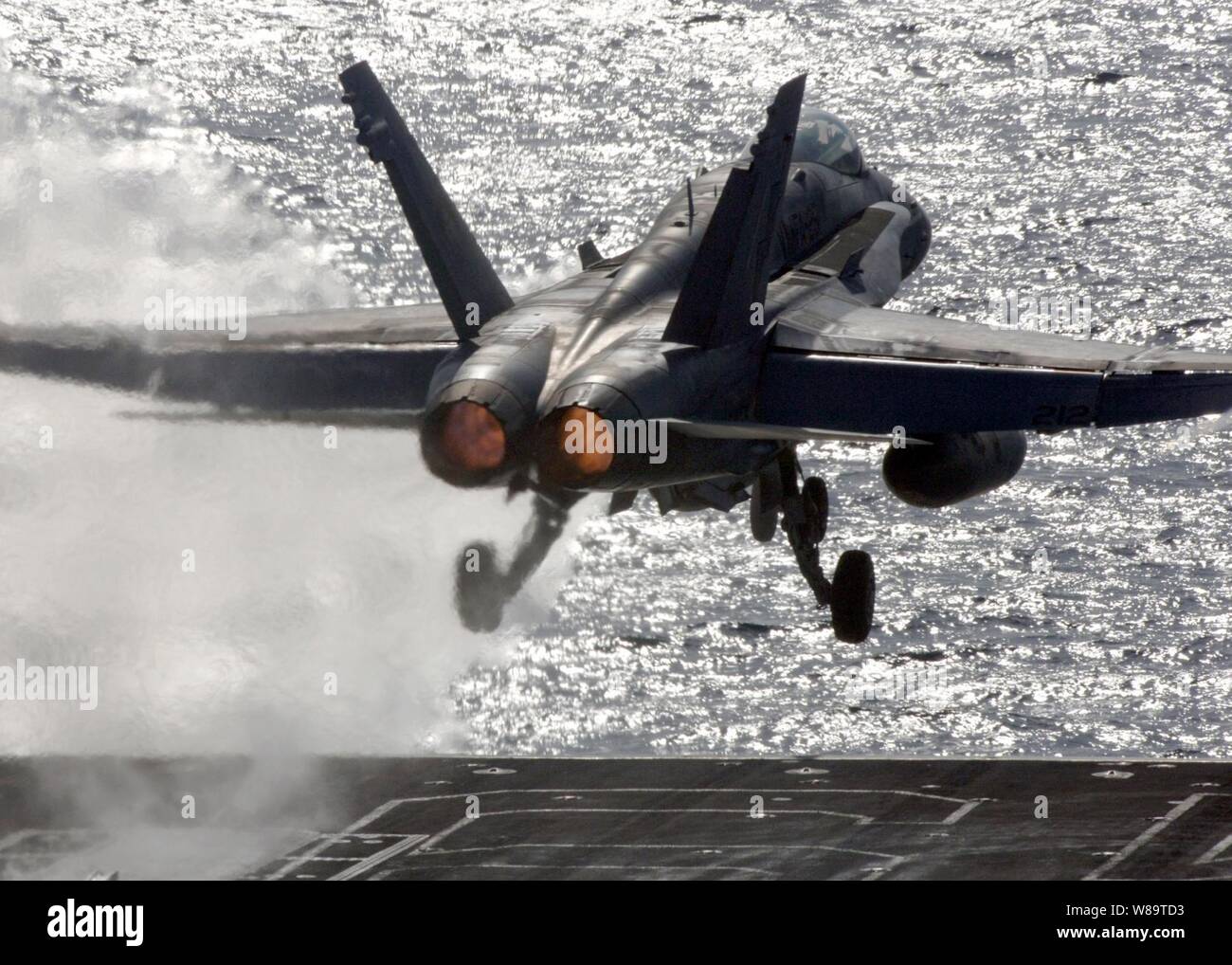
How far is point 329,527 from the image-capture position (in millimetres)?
86688

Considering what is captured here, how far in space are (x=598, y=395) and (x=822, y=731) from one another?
90.7 meters

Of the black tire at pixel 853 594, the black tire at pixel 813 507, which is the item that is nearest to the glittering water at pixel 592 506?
the black tire at pixel 853 594

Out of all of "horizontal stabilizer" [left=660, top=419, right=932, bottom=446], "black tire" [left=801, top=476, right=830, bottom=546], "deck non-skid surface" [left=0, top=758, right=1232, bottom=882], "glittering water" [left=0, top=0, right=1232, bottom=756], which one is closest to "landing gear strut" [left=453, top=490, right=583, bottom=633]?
"black tire" [left=801, top=476, right=830, bottom=546]

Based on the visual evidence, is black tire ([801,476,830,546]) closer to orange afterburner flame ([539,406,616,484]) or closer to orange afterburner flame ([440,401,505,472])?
orange afterburner flame ([539,406,616,484])

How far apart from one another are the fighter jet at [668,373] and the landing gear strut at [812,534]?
0.20 ft

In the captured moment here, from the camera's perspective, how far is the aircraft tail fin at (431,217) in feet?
112

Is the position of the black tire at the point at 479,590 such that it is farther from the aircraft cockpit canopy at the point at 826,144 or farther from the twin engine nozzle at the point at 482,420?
the aircraft cockpit canopy at the point at 826,144

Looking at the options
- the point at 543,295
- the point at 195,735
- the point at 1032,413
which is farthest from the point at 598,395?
the point at 195,735

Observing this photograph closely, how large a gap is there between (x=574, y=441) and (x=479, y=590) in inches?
267

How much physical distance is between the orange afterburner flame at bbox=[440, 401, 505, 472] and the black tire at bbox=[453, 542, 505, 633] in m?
6.01

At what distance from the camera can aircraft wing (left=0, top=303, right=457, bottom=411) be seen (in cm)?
3597

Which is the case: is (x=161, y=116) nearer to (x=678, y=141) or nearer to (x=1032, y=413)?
(x=678, y=141)

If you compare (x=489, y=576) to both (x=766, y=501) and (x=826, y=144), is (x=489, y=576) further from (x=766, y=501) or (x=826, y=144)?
(x=826, y=144)
